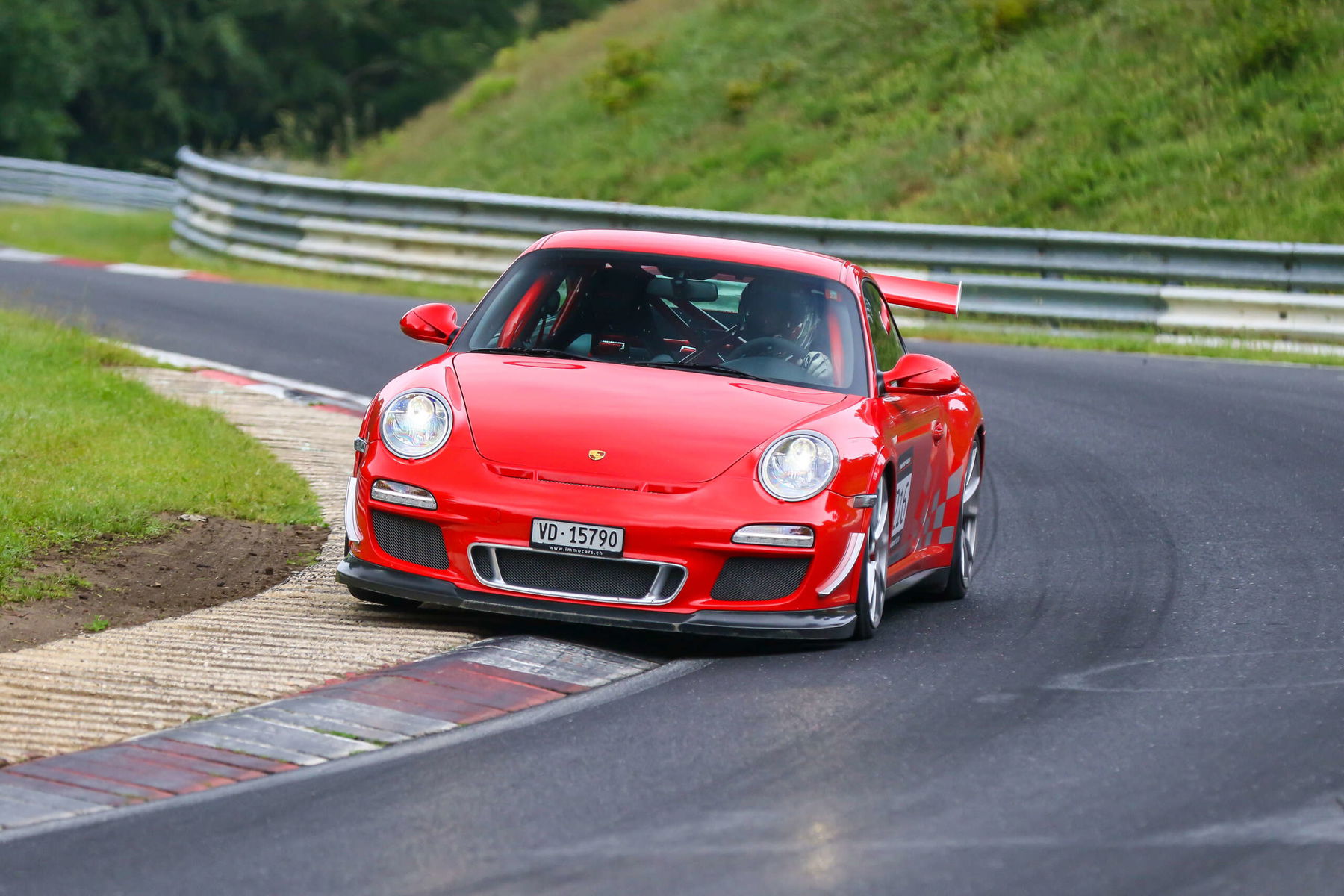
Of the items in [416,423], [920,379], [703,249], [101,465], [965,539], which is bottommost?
[965,539]

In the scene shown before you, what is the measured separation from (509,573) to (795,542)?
3.18 feet

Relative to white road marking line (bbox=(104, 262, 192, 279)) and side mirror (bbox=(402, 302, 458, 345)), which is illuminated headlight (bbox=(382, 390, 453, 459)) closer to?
side mirror (bbox=(402, 302, 458, 345))

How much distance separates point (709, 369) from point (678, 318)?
0.36m

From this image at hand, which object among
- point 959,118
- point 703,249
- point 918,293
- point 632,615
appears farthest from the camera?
point 959,118

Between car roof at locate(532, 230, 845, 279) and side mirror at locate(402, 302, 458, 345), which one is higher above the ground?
car roof at locate(532, 230, 845, 279)

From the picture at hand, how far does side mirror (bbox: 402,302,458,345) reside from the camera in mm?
7750

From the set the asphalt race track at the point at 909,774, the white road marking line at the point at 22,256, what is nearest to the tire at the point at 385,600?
the asphalt race track at the point at 909,774

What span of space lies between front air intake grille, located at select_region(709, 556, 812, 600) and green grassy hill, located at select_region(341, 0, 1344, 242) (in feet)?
48.1

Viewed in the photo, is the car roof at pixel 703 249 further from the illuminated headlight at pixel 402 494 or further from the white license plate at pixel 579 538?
the white license plate at pixel 579 538

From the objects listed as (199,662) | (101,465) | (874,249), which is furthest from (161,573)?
(874,249)

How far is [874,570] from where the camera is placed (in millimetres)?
7105

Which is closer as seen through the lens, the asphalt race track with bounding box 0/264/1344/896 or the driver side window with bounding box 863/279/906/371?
the asphalt race track with bounding box 0/264/1344/896

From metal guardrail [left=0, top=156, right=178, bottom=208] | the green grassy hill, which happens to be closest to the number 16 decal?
the green grassy hill

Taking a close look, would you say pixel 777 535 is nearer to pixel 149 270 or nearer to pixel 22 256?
pixel 149 270
